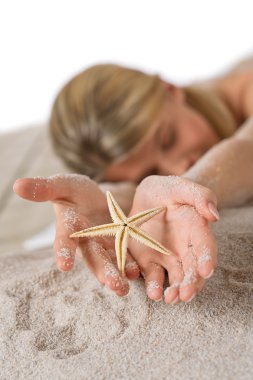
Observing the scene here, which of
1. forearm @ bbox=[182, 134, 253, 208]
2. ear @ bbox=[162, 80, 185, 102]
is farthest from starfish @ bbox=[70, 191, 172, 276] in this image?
ear @ bbox=[162, 80, 185, 102]

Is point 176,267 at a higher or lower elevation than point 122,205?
higher

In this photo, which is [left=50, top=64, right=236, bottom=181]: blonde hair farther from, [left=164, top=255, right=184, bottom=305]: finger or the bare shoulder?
[left=164, top=255, right=184, bottom=305]: finger

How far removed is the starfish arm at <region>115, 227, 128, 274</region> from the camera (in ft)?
2.20

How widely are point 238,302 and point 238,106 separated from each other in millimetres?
1311

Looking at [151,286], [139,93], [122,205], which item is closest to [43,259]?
[122,205]

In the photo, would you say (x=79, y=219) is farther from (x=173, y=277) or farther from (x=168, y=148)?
(x=168, y=148)

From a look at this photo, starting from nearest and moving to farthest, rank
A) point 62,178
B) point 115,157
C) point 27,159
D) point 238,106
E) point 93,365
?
point 93,365, point 62,178, point 115,157, point 238,106, point 27,159

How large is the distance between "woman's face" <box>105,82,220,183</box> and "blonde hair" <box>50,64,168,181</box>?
0.11 feet

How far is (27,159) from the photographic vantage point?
2.09m

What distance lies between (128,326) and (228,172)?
0.43 m

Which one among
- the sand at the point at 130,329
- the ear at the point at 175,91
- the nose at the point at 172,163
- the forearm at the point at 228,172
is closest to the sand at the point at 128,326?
the sand at the point at 130,329

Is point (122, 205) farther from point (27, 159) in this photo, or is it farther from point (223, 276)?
point (27, 159)

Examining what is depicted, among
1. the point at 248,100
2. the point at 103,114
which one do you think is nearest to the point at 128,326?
the point at 103,114

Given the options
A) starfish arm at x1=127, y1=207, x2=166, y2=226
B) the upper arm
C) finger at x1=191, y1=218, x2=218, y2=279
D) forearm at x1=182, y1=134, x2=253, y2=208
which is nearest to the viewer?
finger at x1=191, y1=218, x2=218, y2=279
